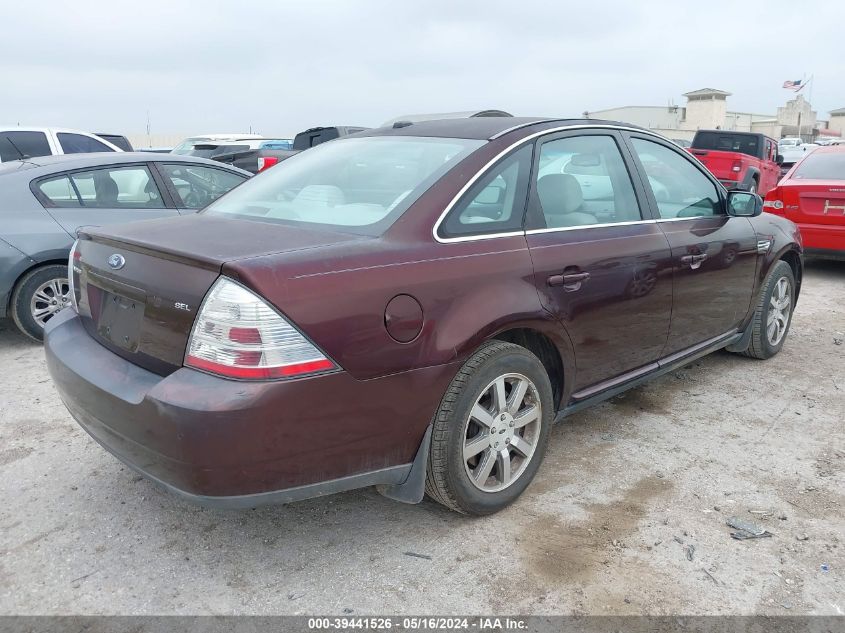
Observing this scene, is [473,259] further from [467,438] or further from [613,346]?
[613,346]

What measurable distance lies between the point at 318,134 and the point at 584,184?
382 inches

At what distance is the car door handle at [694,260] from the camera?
3.78m

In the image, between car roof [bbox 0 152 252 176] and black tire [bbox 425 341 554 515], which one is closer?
black tire [bbox 425 341 554 515]

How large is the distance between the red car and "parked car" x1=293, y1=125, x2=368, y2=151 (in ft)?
22.9

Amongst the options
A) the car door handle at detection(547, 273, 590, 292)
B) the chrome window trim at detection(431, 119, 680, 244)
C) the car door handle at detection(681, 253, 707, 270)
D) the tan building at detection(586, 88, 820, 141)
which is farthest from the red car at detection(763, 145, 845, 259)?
the tan building at detection(586, 88, 820, 141)

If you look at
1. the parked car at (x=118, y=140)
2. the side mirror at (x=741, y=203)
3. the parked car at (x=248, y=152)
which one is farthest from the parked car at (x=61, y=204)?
the parked car at (x=118, y=140)

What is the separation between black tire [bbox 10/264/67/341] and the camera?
16.9 feet

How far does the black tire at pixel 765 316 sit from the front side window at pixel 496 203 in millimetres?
2550

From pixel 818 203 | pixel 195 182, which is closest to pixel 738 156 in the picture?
pixel 818 203

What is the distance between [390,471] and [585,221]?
5.07ft

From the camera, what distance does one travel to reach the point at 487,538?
2.80 m

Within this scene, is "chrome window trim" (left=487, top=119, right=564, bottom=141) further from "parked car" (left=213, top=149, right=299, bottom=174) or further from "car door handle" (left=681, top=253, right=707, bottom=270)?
"parked car" (left=213, top=149, right=299, bottom=174)

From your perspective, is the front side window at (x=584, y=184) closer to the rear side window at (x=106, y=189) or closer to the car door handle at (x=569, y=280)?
the car door handle at (x=569, y=280)

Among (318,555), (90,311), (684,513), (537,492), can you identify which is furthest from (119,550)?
→ (684,513)
